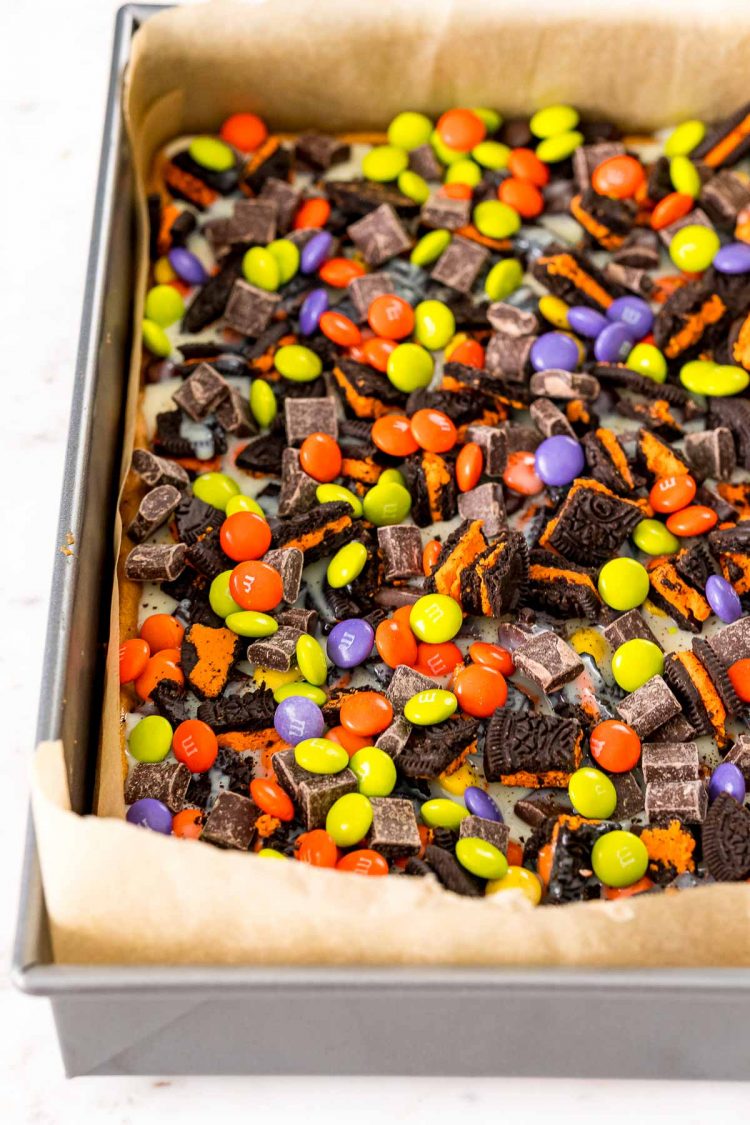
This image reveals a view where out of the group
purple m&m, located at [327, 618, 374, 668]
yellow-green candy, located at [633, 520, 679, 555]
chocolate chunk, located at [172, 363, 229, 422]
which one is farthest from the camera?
chocolate chunk, located at [172, 363, 229, 422]

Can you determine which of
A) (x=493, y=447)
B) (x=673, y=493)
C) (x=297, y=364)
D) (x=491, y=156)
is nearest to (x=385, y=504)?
(x=493, y=447)

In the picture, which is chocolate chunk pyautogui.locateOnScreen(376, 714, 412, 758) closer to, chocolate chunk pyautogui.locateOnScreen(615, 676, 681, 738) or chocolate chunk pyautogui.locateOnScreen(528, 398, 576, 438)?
chocolate chunk pyautogui.locateOnScreen(615, 676, 681, 738)

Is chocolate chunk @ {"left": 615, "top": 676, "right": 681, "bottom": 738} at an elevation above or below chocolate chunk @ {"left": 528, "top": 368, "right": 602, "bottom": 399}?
below

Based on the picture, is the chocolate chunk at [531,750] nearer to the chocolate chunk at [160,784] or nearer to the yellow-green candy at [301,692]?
the yellow-green candy at [301,692]

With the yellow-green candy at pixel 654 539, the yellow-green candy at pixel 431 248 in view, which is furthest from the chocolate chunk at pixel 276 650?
the yellow-green candy at pixel 431 248

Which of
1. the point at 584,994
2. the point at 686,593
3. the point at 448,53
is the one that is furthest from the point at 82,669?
the point at 448,53

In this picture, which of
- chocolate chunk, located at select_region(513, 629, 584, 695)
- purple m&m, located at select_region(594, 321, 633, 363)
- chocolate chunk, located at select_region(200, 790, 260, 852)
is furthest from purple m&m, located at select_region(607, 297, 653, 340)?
chocolate chunk, located at select_region(200, 790, 260, 852)

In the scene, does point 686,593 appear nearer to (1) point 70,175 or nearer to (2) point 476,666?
(2) point 476,666
